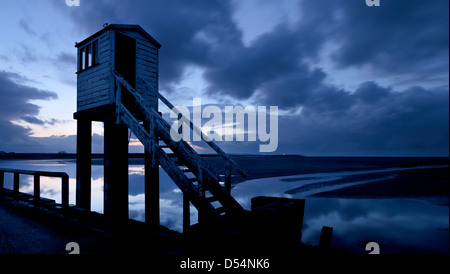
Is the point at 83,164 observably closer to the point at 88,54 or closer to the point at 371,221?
the point at 88,54

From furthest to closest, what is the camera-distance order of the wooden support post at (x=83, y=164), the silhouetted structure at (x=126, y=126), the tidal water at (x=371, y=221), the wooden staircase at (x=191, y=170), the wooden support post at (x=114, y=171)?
the wooden support post at (x=83, y=164) < the tidal water at (x=371, y=221) < the wooden support post at (x=114, y=171) < the silhouetted structure at (x=126, y=126) < the wooden staircase at (x=191, y=170)

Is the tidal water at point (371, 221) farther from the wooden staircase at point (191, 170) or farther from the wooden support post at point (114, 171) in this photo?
the wooden staircase at point (191, 170)

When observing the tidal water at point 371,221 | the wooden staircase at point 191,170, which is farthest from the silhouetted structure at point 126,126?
the tidal water at point 371,221

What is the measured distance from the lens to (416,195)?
17.1 m

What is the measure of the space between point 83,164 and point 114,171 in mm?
2912

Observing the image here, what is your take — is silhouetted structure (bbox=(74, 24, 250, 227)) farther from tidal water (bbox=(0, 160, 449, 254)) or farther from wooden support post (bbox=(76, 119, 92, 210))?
tidal water (bbox=(0, 160, 449, 254))

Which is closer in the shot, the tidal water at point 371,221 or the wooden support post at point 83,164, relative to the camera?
the tidal water at point 371,221

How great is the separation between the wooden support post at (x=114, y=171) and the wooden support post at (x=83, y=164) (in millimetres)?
2445

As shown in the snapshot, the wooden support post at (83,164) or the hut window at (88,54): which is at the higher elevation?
the hut window at (88,54)

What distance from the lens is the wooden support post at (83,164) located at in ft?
29.6

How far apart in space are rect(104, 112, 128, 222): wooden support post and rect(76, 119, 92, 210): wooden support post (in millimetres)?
2445

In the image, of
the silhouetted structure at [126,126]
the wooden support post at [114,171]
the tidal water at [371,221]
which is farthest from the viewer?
the tidal water at [371,221]
